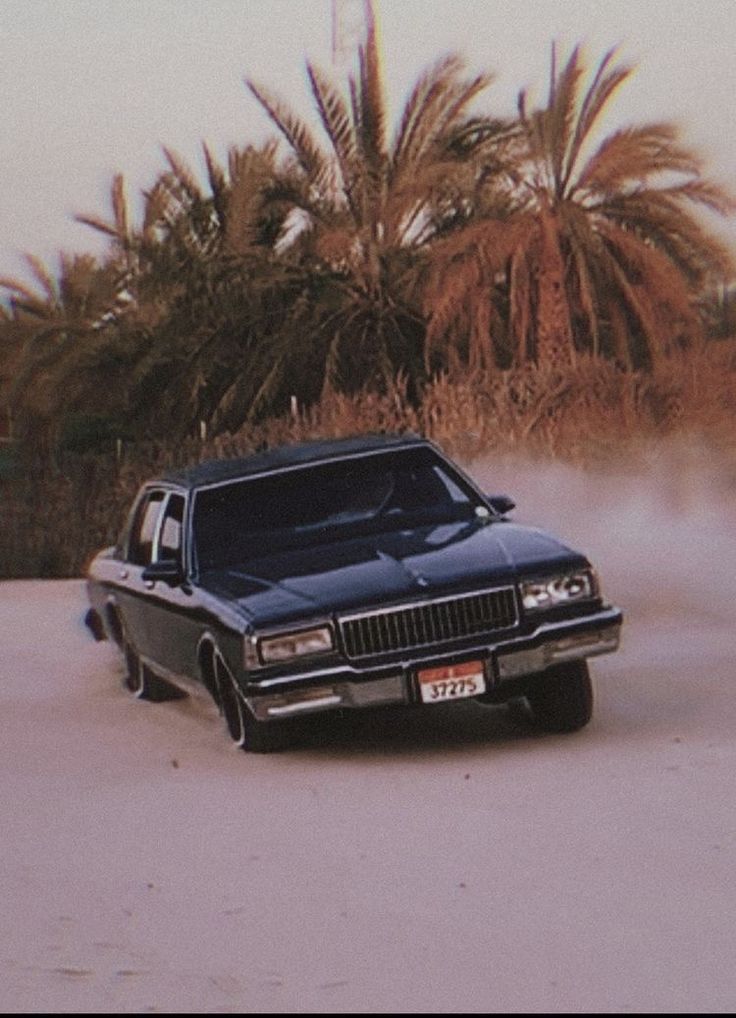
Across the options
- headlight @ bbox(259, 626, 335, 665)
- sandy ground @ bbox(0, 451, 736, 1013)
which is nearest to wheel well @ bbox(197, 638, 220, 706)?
sandy ground @ bbox(0, 451, 736, 1013)

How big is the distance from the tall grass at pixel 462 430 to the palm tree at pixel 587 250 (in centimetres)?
109

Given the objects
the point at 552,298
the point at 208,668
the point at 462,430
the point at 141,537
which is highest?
the point at 141,537

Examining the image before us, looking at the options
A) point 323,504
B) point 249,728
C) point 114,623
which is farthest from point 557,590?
point 114,623

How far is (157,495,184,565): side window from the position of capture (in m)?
13.8

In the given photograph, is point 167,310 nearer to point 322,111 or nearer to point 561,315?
point 322,111

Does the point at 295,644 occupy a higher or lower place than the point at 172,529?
lower

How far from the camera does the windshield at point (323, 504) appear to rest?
13391 millimetres

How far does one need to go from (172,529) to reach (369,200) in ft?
76.2

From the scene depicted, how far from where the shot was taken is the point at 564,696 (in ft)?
41.7

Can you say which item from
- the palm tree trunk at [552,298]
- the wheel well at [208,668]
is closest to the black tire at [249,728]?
the wheel well at [208,668]

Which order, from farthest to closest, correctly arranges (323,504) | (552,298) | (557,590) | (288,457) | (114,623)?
(552,298)
(114,623)
(288,457)
(323,504)
(557,590)

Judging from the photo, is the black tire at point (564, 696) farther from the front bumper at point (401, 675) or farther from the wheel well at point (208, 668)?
the wheel well at point (208, 668)

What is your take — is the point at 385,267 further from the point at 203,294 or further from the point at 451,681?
the point at 451,681

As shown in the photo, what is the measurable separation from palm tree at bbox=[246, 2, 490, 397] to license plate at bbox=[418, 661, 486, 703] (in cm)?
2386
